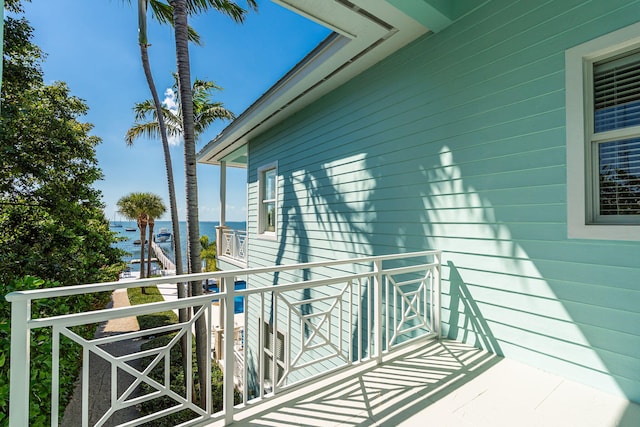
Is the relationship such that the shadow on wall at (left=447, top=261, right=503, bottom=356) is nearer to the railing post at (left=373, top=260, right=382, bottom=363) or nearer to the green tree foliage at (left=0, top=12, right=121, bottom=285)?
the railing post at (left=373, top=260, right=382, bottom=363)

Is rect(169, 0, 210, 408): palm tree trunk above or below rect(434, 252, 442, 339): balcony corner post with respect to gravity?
above

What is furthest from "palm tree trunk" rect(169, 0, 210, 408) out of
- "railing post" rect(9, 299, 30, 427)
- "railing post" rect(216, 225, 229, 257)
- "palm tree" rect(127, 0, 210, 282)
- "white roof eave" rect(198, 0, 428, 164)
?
"railing post" rect(216, 225, 229, 257)

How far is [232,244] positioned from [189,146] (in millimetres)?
4844

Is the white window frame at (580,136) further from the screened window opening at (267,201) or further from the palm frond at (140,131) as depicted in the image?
the palm frond at (140,131)

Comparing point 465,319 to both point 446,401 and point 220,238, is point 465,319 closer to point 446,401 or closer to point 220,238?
point 446,401

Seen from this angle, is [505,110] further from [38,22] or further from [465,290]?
[38,22]

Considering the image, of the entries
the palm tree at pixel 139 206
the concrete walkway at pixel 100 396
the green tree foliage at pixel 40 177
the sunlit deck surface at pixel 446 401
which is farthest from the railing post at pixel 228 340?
the palm tree at pixel 139 206

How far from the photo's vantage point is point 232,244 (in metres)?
8.73

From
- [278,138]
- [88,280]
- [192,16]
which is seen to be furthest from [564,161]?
[88,280]

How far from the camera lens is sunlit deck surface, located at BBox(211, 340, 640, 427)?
1.80 metres

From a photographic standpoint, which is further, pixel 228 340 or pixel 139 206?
pixel 139 206

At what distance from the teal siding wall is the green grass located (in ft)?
34.1

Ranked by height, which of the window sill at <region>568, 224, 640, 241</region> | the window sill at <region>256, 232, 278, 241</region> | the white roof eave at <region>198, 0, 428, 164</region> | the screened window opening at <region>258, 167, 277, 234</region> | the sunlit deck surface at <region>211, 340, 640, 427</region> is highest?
the white roof eave at <region>198, 0, 428, 164</region>

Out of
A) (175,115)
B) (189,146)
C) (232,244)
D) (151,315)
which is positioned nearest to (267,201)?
(232,244)
